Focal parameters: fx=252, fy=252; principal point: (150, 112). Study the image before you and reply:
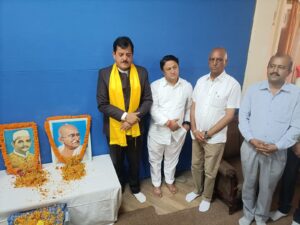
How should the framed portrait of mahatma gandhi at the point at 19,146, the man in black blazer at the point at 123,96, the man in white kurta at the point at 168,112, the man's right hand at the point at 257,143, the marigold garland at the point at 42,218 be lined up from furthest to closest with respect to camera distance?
the man in white kurta at the point at 168,112 → the framed portrait of mahatma gandhi at the point at 19,146 → the man in black blazer at the point at 123,96 → the man's right hand at the point at 257,143 → the marigold garland at the point at 42,218

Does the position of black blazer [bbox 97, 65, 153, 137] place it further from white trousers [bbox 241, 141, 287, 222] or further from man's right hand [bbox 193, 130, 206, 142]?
white trousers [bbox 241, 141, 287, 222]

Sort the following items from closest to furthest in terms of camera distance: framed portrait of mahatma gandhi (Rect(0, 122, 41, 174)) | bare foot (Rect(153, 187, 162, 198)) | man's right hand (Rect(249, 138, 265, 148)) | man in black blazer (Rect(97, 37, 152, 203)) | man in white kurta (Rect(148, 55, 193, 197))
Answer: man's right hand (Rect(249, 138, 265, 148)) → man in black blazer (Rect(97, 37, 152, 203)) → framed portrait of mahatma gandhi (Rect(0, 122, 41, 174)) → man in white kurta (Rect(148, 55, 193, 197)) → bare foot (Rect(153, 187, 162, 198))

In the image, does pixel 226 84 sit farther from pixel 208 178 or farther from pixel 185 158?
pixel 185 158

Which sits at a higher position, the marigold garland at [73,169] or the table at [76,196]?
the marigold garland at [73,169]

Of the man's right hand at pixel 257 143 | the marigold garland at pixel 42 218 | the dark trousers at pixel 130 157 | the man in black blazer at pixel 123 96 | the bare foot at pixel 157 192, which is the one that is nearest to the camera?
the marigold garland at pixel 42 218

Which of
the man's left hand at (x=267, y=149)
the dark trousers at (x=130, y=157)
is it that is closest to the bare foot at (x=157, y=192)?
the dark trousers at (x=130, y=157)

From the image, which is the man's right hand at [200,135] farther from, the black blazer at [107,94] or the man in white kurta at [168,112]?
the black blazer at [107,94]

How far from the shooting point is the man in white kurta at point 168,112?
7.71 ft

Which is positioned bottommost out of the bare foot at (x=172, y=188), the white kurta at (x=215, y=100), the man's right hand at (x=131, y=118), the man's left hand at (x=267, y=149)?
the bare foot at (x=172, y=188)

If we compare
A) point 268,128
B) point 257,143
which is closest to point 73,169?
point 257,143

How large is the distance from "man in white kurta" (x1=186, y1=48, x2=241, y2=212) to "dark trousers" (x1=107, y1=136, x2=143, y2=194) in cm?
57

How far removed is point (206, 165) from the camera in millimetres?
2432

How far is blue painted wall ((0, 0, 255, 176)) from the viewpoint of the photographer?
2049 mm

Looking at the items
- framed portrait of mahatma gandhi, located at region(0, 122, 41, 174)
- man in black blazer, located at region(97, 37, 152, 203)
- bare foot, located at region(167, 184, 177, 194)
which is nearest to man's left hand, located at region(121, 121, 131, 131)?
man in black blazer, located at region(97, 37, 152, 203)
